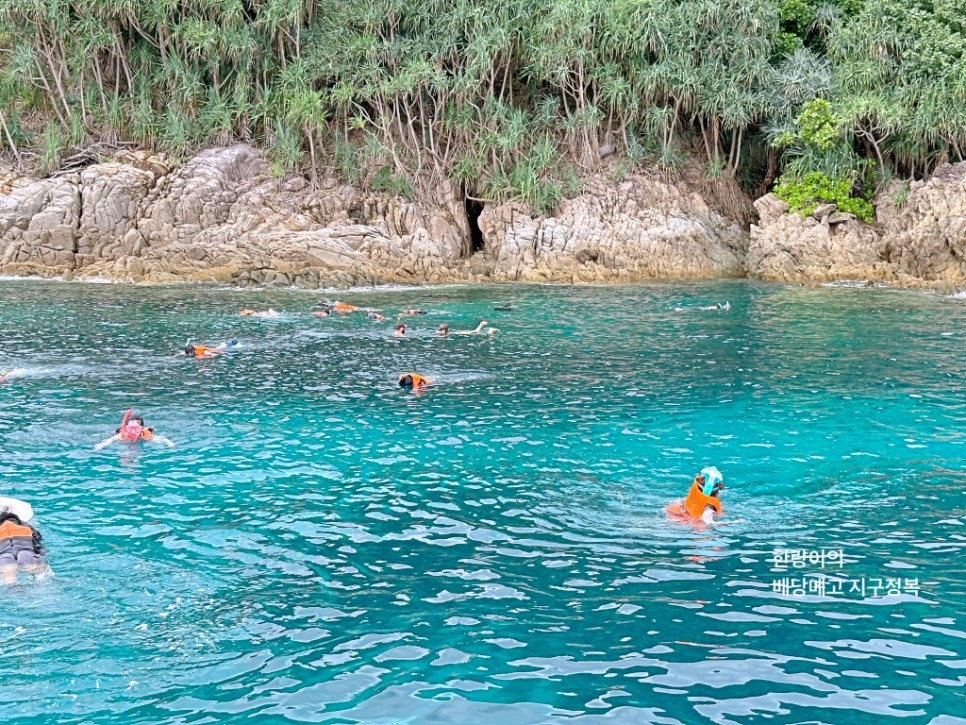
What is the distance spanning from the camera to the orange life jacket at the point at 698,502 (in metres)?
11.4

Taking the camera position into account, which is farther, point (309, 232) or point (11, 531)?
point (309, 232)

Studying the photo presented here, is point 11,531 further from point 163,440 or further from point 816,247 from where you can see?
point 816,247

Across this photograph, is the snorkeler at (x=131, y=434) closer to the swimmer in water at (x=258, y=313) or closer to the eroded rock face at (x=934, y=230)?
the swimmer in water at (x=258, y=313)

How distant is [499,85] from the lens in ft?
159

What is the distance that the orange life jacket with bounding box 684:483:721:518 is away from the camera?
1140cm

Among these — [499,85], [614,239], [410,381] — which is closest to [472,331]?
[410,381]

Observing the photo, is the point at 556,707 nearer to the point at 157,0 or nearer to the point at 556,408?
the point at 556,408

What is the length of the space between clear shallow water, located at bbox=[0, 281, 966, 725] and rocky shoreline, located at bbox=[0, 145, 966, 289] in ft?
61.9

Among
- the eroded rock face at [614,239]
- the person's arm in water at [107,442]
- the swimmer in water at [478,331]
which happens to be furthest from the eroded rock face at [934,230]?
the person's arm in water at [107,442]

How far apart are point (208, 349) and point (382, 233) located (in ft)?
70.4

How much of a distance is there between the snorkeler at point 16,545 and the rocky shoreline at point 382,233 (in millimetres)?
30177

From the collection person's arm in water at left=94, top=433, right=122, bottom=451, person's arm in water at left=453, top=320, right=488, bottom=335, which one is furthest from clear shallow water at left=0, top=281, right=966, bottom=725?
person's arm in water at left=453, top=320, right=488, bottom=335

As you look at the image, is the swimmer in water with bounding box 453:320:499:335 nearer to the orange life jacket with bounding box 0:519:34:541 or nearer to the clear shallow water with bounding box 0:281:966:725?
the clear shallow water with bounding box 0:281:966:725

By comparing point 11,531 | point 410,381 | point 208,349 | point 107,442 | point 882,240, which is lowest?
point 11,531
